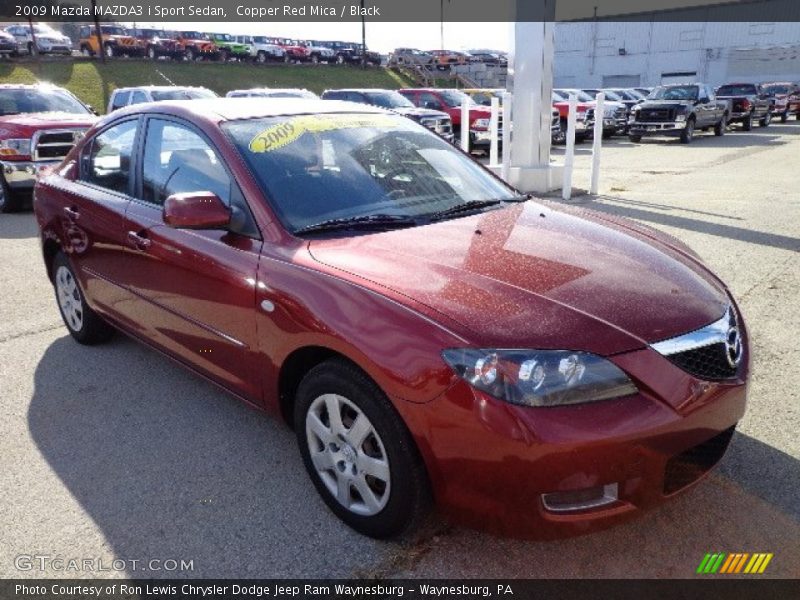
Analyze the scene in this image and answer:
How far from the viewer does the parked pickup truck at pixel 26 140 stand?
30.6 feet

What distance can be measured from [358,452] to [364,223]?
1.03m

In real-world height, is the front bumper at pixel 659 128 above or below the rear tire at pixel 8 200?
below

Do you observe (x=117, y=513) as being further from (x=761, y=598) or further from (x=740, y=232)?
(x=740, y=232)

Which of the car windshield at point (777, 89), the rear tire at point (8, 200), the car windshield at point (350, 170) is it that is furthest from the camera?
the car windshield at point (777, 89)

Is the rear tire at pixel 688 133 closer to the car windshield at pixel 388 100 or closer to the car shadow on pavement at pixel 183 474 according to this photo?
the car windshield at pixel 388 100

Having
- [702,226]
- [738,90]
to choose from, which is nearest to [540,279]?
[702,226]

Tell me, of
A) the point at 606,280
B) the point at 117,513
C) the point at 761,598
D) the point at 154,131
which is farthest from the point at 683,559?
the point at 154,131

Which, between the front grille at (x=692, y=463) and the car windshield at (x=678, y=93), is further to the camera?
the car windshield at (x=678, y=93)

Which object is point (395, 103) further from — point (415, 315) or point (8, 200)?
point (415, 315)

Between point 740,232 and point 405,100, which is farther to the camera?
point 405,100

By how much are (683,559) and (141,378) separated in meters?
3.20

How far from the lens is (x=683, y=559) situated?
2424 mm

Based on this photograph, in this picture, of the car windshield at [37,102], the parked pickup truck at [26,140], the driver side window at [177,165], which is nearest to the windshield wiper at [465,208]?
the driver side window at [177,165]

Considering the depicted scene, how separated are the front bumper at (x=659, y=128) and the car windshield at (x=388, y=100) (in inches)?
325
